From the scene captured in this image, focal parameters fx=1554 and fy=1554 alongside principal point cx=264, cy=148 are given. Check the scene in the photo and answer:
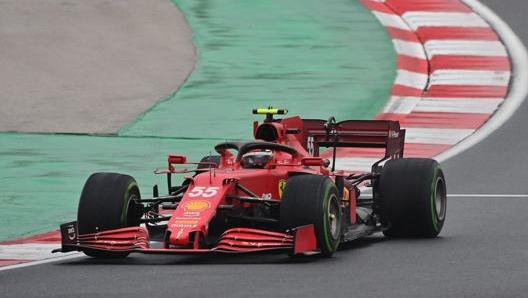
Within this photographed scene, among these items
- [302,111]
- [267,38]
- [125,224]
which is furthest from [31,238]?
[267,38]

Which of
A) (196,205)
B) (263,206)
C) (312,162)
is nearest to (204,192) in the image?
(196,205)

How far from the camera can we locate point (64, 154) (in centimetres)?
1750

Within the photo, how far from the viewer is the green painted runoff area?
1593cm

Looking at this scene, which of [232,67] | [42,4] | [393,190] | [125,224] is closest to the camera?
[125,224]

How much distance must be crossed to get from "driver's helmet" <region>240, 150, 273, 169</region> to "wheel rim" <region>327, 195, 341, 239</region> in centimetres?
82

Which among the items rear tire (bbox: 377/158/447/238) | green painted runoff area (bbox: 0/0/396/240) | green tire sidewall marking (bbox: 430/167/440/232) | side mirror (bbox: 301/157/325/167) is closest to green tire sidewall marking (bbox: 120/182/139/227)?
side mirror (bbox: 301/157/325/167)

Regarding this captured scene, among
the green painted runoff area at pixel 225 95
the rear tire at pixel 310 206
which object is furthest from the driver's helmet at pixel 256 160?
the green painted runoff area at pixel 225 95

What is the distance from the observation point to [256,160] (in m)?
12.5

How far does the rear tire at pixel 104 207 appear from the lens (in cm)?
1194

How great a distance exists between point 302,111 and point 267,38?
3.70m

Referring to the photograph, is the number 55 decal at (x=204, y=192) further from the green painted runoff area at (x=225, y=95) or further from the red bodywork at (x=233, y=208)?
the green painted runoff area at (x=225, y=95)

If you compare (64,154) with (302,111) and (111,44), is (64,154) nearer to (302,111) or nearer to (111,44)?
(302,111)

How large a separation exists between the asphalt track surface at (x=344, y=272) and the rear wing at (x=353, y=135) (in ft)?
3.12

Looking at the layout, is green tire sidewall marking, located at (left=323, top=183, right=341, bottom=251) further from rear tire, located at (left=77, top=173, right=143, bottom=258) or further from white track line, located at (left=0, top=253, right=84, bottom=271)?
white track line, located at (left=0, top=253, right=84, bottom=271)
